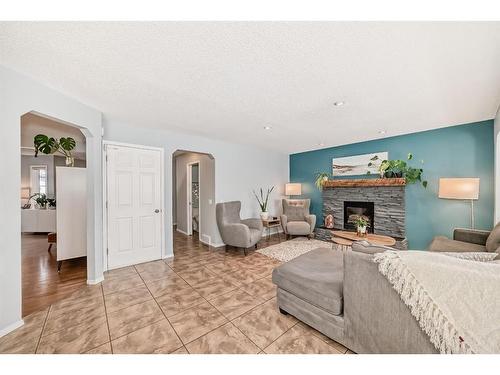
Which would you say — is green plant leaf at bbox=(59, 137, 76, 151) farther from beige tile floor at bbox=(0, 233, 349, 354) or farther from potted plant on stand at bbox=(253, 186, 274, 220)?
potted plant on stand at bbox=(253, 186, 274, 220)

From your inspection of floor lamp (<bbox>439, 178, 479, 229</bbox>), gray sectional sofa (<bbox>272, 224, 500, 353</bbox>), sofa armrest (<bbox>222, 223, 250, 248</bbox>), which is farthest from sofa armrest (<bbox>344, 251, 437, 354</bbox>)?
floor lamp (<bbox>439, 178, 479, 229</bbox>)

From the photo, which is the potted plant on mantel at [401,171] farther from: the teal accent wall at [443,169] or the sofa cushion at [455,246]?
the sofa cushion at [455,246]

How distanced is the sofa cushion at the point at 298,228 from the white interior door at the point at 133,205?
278cm

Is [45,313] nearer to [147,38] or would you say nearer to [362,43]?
[147,38]

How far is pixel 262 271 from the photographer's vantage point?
115 inches

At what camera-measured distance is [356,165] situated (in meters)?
4.54

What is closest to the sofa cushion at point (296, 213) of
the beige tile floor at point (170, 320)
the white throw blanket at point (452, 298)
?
the beige tile floor at point (170, 320)

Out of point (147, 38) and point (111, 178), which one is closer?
point (147, 38)

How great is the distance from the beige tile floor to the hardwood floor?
Answer: 171 millimetres

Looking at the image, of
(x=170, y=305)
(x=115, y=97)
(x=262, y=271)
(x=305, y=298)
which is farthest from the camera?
(x=262, y=271)

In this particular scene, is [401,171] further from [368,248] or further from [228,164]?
[228,164]

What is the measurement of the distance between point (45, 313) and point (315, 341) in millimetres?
2566

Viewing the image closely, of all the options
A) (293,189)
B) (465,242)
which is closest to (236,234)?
(293,189)

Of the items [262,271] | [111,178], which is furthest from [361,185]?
[111,178]
